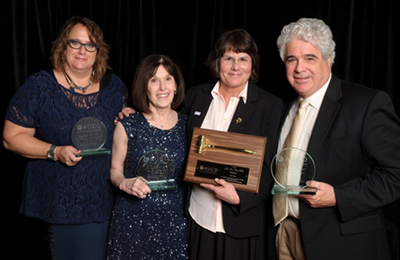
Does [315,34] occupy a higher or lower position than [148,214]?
higher

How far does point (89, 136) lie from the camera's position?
2.40 metres

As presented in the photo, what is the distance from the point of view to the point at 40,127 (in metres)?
2.49

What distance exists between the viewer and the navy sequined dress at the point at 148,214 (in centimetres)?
243

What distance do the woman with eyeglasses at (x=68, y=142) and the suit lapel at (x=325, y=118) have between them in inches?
53.2

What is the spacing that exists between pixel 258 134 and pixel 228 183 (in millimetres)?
430

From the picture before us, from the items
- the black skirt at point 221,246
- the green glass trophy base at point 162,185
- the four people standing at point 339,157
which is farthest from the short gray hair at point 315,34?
the black skirt at point 221,246

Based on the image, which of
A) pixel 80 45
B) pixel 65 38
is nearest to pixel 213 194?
pixel 80 45

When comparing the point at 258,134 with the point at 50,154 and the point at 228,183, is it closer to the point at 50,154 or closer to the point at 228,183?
the point at 228,183

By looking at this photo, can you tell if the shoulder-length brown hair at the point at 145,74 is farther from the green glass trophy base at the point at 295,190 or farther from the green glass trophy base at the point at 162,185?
the green glass trophy base at the point at 295,190

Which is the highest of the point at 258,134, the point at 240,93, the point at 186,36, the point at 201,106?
the point at 186,36

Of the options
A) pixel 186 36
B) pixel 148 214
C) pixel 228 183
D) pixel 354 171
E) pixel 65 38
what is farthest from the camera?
pixel 186 36

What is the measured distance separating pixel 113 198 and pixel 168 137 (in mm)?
634

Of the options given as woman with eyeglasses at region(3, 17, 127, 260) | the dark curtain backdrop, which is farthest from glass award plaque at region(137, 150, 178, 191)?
the dark curtain backdrop

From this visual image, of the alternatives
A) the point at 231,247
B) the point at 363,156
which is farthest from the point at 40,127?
the point at 363,156
